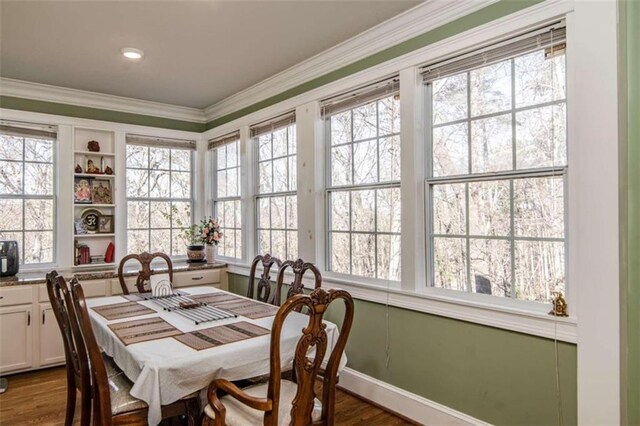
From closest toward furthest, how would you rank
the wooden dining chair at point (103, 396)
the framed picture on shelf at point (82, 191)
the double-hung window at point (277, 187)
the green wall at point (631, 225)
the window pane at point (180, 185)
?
the green wall at point (631, 225) → the wooden dining chair at point (103, 396) → the double-hung window at point (277, 187) → the framed picture on shelf at point (82, 191) → the window pane at point (180, 185)

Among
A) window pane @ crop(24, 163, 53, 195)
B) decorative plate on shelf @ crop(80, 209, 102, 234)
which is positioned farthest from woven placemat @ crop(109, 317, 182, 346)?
window pane @ crop(24, 163, 53, 195)

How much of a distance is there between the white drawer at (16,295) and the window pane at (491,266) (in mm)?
3672

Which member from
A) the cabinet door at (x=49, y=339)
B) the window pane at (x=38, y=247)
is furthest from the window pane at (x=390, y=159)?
the window pane at (x=38, y=247)

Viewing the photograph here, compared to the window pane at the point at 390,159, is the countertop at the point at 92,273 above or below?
below

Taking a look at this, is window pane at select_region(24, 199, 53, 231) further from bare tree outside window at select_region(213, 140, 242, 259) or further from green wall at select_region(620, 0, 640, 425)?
green wall at select_region(620, 0, 640, 425)

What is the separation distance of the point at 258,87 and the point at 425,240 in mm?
2450

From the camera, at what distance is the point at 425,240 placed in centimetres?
272

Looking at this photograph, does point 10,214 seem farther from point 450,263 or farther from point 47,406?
point 450,263

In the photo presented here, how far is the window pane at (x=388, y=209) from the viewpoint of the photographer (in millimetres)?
2906

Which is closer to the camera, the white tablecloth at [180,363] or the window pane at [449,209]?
the white tablecloth at [180,363]

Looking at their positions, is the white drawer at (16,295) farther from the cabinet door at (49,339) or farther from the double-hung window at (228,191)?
the double-hung window at (228,191)

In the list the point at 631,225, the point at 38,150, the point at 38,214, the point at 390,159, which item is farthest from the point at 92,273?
the point at 631,225

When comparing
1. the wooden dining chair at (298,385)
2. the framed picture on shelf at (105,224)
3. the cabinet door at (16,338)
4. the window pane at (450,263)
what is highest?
the framed picture on shelf at (105,224)

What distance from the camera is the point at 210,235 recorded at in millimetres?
4664
